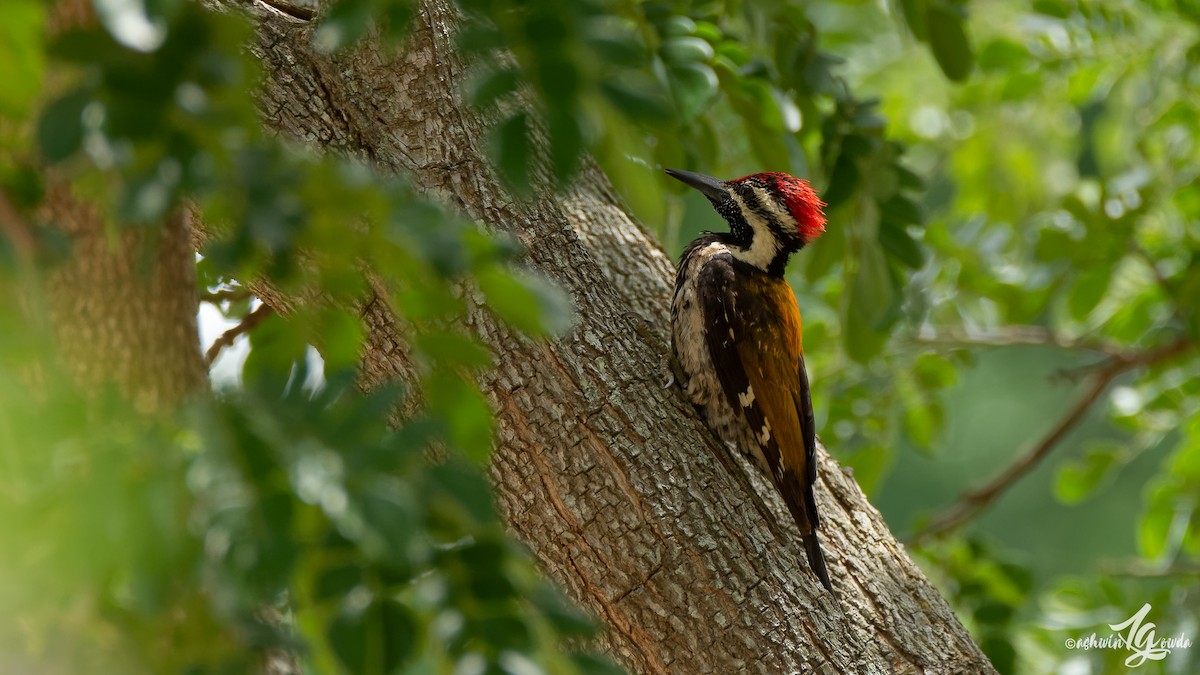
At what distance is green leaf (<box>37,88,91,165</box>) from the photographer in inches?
39.5

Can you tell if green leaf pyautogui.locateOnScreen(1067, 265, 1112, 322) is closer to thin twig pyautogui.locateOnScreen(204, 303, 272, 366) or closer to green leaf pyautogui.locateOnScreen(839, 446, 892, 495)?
green leaf pyautogui.locateOnScreen(839, 446, 892, 495)

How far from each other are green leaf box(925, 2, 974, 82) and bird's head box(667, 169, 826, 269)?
0.57 metres

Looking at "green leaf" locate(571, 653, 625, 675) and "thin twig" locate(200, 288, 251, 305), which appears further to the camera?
"thin twig" locate(200, 288, 251, 305)

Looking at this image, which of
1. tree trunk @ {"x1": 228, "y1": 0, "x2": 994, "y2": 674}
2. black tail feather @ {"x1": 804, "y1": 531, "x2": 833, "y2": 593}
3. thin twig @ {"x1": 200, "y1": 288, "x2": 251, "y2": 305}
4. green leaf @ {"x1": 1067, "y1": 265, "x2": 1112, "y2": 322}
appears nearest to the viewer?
tree trunk @ {"x1": 228, "y1": 0, "x2": 994, "y2": 674}

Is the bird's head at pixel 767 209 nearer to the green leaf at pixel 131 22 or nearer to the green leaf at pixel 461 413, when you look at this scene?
the green leaf at pixel 461 413

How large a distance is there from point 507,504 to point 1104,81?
3012mm

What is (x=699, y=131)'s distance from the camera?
10.5 ft

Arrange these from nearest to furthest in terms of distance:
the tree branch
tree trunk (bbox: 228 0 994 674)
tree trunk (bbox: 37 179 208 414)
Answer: tree trunk (bbox: 37 179 208 414), tree trunk (bbox: 228 0 994 674), the tree branch

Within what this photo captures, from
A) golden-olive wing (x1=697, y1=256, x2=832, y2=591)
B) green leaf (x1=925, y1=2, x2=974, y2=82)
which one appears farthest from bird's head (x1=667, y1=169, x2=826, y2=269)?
green leaf (x1=925, y1=2, x2=974, y2=82)

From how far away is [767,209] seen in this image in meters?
3.57

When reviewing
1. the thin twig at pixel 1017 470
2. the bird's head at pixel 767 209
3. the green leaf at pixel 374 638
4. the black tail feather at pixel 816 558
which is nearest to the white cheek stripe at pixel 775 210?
the bird's head at pixel 767 209

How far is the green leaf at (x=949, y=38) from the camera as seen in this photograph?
297 cm

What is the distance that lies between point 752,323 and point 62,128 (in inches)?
104

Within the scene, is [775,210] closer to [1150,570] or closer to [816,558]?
[816,558]
